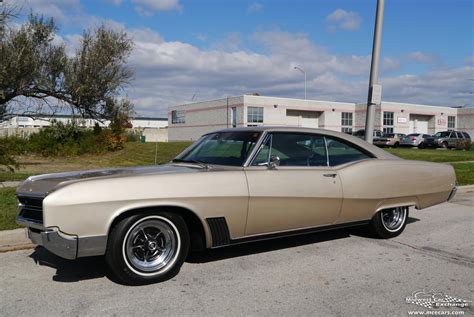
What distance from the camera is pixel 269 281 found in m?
4.60

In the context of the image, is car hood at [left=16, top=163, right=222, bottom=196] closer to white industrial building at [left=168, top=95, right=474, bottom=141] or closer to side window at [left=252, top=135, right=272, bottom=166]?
side window at [left=252, top=135, right=272, bottom=166]

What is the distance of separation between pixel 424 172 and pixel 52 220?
4.78m

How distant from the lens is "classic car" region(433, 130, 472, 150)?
41469 millimetres

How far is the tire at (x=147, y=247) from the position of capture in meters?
4.31

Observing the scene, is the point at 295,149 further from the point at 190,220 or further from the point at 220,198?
the point at 190,220

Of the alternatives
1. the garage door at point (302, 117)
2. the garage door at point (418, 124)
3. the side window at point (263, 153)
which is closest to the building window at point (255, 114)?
the garage door at point (302, 117)

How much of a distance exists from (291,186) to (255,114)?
55641 mm

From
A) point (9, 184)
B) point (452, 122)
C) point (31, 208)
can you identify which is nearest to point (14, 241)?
point (31, 208)

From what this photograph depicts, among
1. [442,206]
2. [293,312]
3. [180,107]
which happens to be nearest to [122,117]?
[442,206]

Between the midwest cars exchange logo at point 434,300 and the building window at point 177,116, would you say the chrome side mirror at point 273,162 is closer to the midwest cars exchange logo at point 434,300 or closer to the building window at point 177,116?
the midwest cars exchange logo at point 434,300

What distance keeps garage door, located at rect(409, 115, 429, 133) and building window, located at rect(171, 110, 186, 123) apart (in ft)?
116

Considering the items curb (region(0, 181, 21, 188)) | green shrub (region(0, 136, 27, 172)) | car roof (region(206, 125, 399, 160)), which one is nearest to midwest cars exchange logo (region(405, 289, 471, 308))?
car roof (region(206, 125, 399, 160))

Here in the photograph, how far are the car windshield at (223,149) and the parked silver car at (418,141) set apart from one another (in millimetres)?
42010

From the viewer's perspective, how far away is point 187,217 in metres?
4.78
